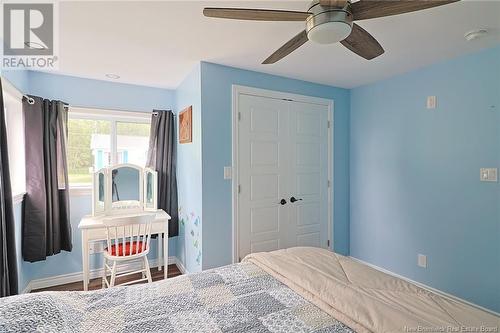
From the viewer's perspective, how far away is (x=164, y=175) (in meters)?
3.19

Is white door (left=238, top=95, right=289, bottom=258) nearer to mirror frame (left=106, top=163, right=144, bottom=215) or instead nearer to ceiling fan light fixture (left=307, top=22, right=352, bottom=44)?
mirror frame (left=106, top=163, right=144, bottom=215)

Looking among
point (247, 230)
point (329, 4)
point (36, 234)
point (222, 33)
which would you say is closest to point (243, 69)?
point (222, 33)

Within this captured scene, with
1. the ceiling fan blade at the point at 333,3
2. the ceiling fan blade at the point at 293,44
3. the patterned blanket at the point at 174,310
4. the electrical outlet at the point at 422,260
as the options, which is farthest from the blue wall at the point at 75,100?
the electrical outlet at the point at 422,260

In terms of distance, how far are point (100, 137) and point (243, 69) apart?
1923 millimetres

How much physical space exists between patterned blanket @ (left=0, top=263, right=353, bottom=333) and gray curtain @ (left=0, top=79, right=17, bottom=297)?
86cm

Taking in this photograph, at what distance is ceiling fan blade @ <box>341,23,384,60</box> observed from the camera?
1.38m

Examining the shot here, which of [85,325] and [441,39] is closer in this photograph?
[85,325]

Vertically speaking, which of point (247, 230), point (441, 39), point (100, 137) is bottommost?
point (247, 230)

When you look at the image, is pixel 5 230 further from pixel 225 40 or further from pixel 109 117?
pixel 225 40

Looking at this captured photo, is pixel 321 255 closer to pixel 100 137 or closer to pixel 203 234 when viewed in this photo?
pixel 203 234

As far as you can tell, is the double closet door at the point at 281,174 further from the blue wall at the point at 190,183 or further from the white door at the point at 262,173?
the blue wall at the point at 190,183

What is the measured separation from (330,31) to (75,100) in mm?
2867

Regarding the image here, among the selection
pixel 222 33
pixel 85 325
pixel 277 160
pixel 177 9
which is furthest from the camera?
pixel 277 160

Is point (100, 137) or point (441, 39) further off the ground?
point (441, 39)
